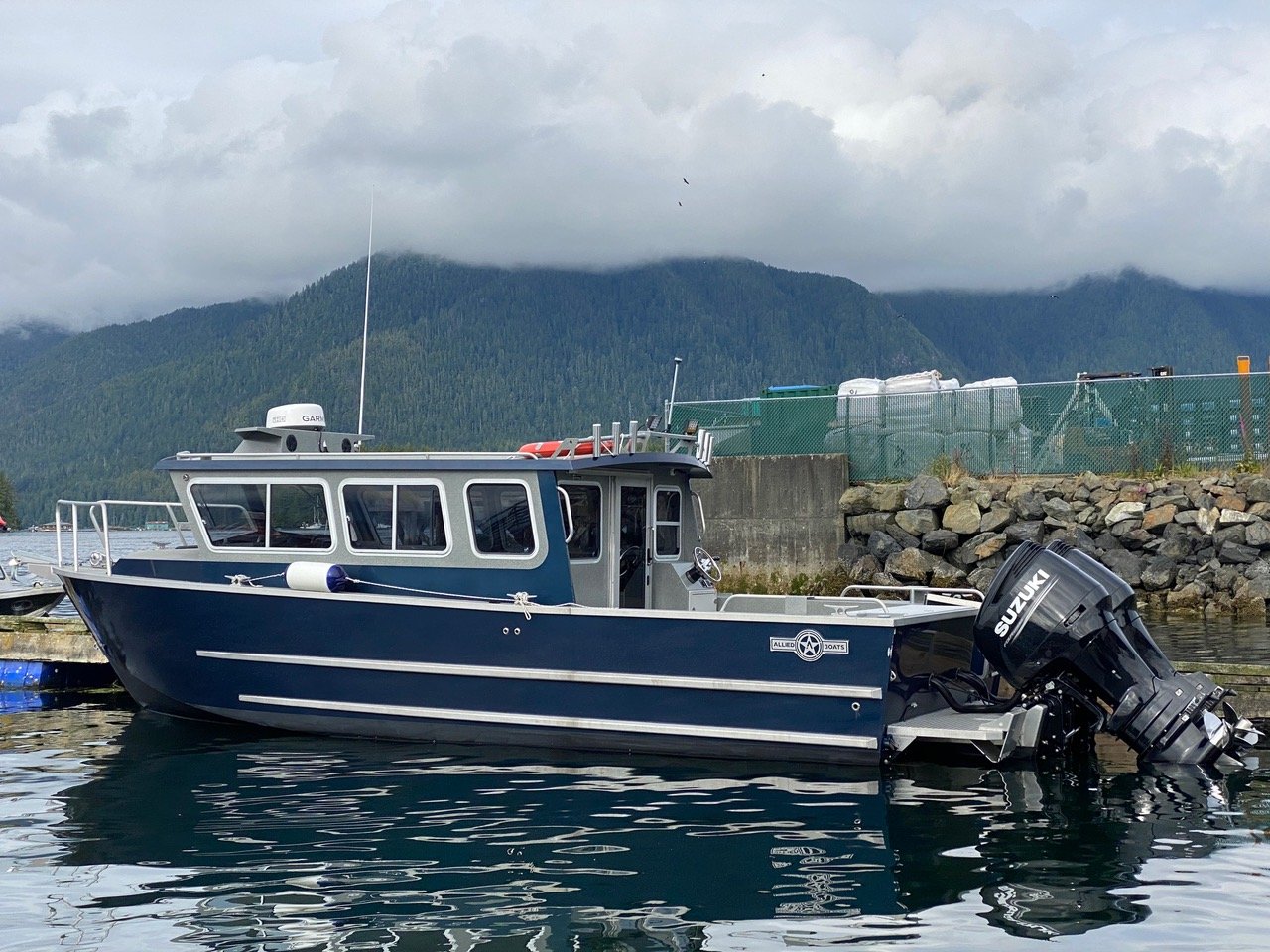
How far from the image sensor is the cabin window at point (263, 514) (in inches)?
459

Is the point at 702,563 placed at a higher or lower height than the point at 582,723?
higher

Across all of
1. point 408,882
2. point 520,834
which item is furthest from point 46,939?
point 520,834

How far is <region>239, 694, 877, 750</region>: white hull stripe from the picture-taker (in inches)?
392

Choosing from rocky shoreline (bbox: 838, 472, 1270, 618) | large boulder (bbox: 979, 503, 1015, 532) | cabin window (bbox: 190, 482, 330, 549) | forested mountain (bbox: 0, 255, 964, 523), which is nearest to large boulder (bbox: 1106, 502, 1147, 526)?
rocky shoreline (bbox: 838, 472, 1270, 618)

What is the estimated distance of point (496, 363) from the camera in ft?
491

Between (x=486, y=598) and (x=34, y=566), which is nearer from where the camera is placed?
(x=486, y=598)

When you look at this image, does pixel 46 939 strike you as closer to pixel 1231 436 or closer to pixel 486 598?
pixel 486 598

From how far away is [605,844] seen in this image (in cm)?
816

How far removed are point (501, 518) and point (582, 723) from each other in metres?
1.79

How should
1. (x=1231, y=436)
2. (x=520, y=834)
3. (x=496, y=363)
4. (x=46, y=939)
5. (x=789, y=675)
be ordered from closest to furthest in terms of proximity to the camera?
(x=46, y=939) → (x=520, y=834) → (x=789, y=675) → (x=1231, y=436) → (x=496, y=363)

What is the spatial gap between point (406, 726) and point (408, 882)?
12.8 ft

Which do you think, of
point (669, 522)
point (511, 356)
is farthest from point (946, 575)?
point (511, 356)

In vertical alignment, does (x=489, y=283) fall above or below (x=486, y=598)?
above

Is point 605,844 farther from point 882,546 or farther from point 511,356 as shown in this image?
point 511,356
